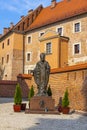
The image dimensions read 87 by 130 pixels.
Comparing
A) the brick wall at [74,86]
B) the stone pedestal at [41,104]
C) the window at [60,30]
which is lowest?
the stone pedestal at [41,104]

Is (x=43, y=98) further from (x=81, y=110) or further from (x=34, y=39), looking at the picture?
(x=34, y=39)

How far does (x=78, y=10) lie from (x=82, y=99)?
70.7 feet

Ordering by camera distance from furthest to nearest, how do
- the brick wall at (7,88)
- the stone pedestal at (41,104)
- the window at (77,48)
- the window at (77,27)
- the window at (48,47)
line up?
the window at (48,47) < the window at (77,27) < the window at (77,48) < the brick wall at (7,88) < the stone pedestal at (41,104)

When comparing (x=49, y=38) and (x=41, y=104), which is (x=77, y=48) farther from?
(x=41, y=104)

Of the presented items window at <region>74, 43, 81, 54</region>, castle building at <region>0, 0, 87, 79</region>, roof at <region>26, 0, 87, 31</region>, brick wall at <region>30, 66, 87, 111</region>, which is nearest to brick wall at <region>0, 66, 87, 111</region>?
brick wall at <region>30, 66, 87, 111</region>

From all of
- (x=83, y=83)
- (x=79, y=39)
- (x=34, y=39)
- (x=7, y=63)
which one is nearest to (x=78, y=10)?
(x=79, y=39)

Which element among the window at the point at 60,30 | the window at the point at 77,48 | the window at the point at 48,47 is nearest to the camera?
the window at the point at 77,48

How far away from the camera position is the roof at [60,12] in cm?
3551

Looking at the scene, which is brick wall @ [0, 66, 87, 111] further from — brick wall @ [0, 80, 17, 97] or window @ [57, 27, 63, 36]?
window @ [57, 27, 63, 36]

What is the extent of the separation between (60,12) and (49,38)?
5154 millimetres

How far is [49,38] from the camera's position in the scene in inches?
1417

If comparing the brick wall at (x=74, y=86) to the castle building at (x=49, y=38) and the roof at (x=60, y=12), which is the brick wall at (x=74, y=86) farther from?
the roof at (x=60, y=12)

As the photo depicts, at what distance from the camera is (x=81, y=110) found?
15.3 m

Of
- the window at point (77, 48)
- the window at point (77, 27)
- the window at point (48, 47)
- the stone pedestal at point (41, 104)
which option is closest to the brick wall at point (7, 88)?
the window at point (48, 47)
